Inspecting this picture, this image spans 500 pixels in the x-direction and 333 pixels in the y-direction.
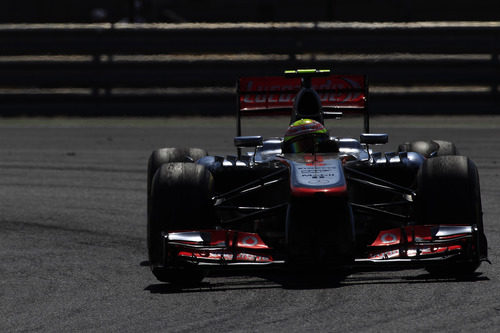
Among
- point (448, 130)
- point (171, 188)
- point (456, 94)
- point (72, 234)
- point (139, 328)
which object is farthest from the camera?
point (456, 94)

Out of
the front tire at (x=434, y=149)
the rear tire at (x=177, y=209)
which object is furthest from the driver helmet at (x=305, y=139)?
the front tire at (x=434, y=149)

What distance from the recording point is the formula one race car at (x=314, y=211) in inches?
278

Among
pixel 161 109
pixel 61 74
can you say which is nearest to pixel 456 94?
pixel 161 109

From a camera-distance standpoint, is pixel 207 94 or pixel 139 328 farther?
pixel 207 94

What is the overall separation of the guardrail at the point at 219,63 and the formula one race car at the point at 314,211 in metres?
9.67

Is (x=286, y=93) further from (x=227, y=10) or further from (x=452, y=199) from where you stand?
(x=227, y=10)

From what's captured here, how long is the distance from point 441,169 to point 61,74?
39.5 feet

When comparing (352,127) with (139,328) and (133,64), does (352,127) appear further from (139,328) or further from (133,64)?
(139,328)

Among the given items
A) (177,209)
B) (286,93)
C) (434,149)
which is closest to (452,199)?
(177,209)

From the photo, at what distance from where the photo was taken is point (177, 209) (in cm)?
737

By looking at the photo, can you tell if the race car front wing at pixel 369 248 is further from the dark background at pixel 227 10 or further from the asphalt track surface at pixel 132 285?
the dark background at pixel 227 10

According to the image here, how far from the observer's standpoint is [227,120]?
60.1 ft

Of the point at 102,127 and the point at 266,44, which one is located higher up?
the point at 266,44

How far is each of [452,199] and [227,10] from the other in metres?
39.1
